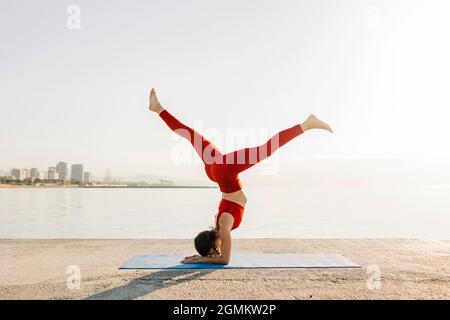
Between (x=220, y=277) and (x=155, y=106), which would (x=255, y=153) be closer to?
(x=155, y=106)

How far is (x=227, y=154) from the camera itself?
522cm

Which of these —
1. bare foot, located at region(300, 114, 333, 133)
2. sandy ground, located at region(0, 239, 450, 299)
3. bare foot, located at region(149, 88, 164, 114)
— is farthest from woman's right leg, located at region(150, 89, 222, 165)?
sandy ground, located at region(0, 239, 450, 299)

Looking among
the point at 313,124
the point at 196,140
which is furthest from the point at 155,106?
the point at 313,124

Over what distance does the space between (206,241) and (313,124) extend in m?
1.83

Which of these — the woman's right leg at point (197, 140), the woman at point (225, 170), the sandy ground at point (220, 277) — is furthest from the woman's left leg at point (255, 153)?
the sandy ground at point (220, 277)

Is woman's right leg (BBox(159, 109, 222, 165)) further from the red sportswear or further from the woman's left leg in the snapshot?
the woman's left leg

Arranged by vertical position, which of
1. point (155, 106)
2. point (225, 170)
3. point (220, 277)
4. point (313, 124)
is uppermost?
point (155, 106)

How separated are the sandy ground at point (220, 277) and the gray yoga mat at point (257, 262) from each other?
171 mm

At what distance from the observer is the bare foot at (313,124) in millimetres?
5199

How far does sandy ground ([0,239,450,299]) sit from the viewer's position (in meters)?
3.78
